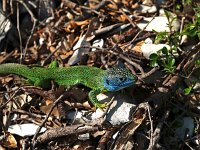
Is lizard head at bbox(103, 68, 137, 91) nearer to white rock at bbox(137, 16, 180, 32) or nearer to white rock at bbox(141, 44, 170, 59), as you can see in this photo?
white rock at bbox(141, 44, 170, 59)

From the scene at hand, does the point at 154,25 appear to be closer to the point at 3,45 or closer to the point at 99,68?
the point at 99,68

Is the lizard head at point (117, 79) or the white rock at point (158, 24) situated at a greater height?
the white rock at point (158, 24)

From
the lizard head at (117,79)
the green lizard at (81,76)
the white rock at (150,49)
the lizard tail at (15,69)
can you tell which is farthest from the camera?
the lizard tail at (15,69)

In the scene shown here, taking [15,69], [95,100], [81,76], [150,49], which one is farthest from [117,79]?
[15,69]

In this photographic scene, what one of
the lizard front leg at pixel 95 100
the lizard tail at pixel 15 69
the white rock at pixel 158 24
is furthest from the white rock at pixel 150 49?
the lizard tail at pixel 15 69

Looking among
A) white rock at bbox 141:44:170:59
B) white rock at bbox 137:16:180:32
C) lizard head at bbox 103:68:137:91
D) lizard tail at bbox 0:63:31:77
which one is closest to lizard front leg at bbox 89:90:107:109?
lizard head at bbox 103:68:137:91

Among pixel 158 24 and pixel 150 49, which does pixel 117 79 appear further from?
pixel 158 24

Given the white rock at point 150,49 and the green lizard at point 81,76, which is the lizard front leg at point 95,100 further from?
the white rock at point 150,49
